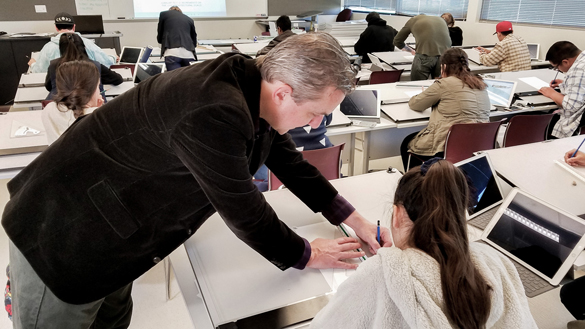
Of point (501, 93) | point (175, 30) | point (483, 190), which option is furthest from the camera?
point (175, 30)

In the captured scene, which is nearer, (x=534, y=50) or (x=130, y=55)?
(x=130, y=55)

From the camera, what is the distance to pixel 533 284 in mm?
1260

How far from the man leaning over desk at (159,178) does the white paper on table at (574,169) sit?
4.41 ft

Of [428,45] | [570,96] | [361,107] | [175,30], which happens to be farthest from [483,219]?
[175,30]

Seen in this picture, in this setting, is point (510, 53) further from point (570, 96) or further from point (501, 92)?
point (570, 96)

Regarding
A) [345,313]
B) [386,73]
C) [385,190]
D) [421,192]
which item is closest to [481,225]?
[385,190]

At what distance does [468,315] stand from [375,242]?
1.40 feet

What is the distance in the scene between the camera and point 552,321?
6.73ft

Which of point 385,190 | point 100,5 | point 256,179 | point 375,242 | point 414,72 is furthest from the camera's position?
point 100,5

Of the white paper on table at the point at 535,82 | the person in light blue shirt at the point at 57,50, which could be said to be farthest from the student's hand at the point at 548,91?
the person in light blue shirt at the point at 57,50

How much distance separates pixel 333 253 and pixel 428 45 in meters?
4.63

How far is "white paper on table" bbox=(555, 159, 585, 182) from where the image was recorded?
1.83 m

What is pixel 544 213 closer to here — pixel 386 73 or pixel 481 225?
pixel 481 225

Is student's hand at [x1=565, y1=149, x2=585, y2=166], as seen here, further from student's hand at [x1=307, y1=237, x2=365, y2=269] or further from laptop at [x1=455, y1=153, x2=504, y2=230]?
student's hand at [x1=307, y1=237, x2=365, y2=269]
